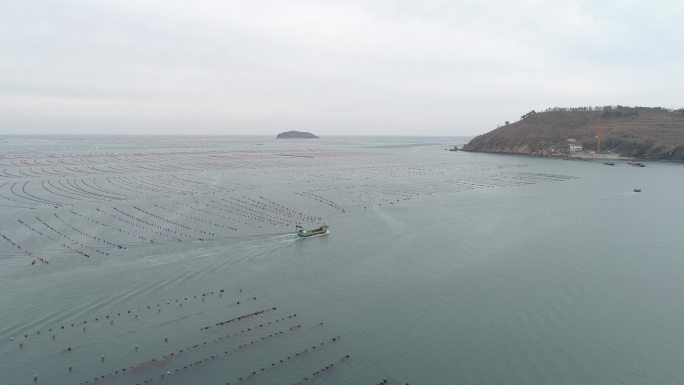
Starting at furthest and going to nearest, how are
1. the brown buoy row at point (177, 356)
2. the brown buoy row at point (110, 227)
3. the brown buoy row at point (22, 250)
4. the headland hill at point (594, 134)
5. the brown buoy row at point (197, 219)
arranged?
1. the headland hill at point (594, 134)
2. the brown buoy row at point (197, 219)
3. the brown buoy row at point (110, 227)
4. the brown buoy row at point (22, 250)
5. the brown buoy row at point (177, 356)

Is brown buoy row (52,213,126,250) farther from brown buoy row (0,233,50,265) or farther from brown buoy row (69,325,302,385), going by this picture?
brown buoy row (69,325,302,385)

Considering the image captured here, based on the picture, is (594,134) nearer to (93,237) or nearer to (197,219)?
(197,219)

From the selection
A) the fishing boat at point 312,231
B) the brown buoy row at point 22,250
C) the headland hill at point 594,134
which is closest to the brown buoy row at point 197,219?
the fishing boat at point 312,231

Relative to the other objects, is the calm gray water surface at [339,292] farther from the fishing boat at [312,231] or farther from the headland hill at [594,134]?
the headland hill at [594,134]

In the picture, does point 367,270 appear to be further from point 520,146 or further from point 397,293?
point 520,146

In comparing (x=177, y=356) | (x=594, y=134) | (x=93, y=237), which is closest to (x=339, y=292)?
(x=177, y=356)

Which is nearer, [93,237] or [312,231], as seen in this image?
[93,237]
